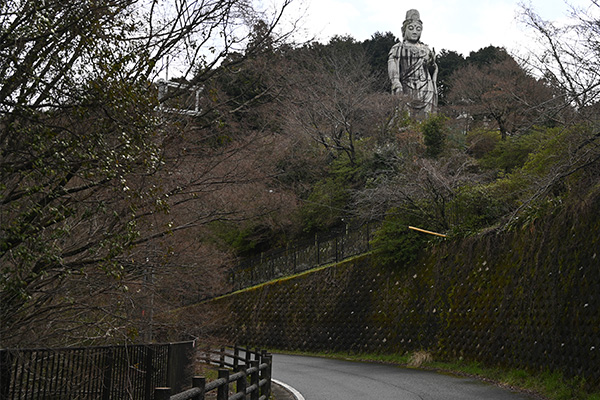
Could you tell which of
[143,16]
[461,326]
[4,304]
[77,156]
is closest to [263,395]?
[4,304]

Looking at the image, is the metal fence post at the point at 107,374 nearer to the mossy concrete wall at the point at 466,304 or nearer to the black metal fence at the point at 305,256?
the mossy concrete wall at the point at 466,304

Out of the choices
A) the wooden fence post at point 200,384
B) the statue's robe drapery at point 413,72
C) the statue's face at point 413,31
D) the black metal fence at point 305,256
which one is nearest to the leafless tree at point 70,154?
the wooden fence post at point 200,384

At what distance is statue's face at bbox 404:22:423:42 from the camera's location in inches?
1470

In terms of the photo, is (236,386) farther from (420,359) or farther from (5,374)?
(420,359)

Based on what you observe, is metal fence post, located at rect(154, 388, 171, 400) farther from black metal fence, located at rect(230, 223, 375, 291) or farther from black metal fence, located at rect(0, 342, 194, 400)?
black metal fence, located at rect(230, 223, 375, 291)

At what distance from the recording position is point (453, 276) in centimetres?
1744

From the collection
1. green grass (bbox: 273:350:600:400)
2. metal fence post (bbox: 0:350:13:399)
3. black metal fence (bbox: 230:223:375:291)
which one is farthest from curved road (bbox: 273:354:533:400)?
black metal fence (bbox: 230:223:375:291)

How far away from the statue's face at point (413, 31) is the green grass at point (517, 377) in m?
24.6

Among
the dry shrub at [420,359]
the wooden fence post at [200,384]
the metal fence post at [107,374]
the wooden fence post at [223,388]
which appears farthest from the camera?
the dry shrub at [420,359]

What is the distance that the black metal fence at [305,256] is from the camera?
80.9ft

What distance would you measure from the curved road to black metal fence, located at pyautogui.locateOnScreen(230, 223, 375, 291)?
7831 millimetres

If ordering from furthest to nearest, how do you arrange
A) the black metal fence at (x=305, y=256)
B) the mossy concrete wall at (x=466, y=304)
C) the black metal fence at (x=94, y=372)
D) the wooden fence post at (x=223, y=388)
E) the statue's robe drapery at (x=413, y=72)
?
1. the statue's robe drapery at (x=413, y=72)
2. the black metal fence at (x=305, y=256)
3. the mossy concrete wall at (x=466, y=304)
4. the wooden fence post at (x=223, y=388)
5. the black metal fence at (x=94, y=372)

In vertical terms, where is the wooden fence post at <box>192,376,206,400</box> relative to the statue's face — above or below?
below

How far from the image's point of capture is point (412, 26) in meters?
37.3
